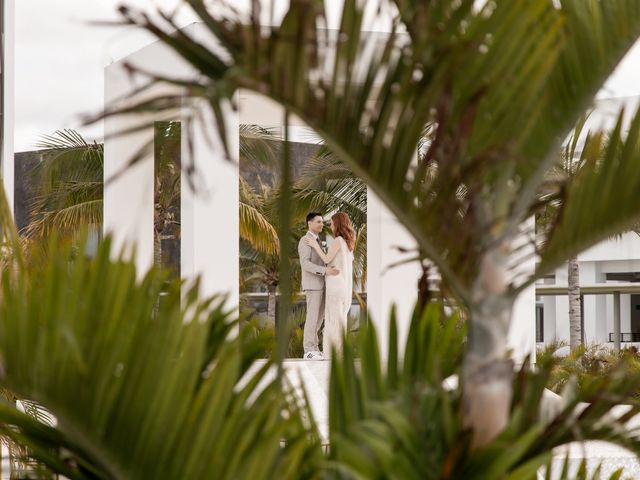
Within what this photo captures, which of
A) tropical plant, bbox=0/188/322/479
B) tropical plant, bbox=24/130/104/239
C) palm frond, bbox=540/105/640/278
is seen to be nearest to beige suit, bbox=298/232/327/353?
tropical plant, bbox=24/130/104/239

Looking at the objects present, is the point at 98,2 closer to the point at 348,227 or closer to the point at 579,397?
the point at 348,227

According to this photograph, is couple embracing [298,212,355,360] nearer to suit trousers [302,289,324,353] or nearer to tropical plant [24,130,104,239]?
suit trousers [302,289,324,353]

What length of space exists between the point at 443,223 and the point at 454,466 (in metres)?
0.41

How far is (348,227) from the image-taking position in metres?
9.30

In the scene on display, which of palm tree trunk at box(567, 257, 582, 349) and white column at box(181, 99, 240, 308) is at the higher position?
white column at box(181, 99, 240, 308)

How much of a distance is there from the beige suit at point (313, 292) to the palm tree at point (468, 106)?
823cm

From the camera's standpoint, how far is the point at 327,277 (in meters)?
9.50

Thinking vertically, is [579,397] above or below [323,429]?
above

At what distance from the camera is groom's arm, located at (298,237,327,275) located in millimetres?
9750

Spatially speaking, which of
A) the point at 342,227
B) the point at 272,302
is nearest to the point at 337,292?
the point at 342,227

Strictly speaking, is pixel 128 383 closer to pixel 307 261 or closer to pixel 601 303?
pixel 307 261

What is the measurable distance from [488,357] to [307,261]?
331 inches

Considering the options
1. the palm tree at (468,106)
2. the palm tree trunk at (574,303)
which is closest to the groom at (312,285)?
the palm tree trunk at (574,303)

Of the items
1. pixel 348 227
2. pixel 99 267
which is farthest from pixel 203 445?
pixel 348 227
